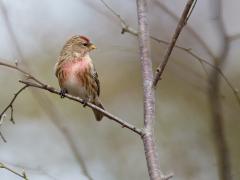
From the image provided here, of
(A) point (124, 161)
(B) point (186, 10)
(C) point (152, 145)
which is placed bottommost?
(C) point (152, 145)

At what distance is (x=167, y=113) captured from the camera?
920 centimetres

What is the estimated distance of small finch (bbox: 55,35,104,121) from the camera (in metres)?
5.54

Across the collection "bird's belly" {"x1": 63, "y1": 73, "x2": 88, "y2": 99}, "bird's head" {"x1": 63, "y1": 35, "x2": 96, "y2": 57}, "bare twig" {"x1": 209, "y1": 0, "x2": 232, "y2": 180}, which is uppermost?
"bird's head" {"x1": 63, "y1": 35, "x2": 96, "y2": 57}

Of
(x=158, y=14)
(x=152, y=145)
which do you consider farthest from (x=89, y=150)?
(x=152, y=145)

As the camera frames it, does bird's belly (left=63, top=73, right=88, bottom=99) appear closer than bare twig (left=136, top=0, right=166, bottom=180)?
No

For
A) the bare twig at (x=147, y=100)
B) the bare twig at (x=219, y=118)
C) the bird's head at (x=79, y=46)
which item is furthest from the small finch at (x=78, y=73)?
the bare twig at (x=219, y=118)

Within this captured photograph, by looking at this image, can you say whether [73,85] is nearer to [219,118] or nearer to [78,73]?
[78,73]

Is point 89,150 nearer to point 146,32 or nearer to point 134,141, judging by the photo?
point 134,141

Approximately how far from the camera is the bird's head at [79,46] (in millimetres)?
5844

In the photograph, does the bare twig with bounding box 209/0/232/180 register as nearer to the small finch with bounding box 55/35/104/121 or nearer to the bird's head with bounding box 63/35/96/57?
the small finch with bounding box 55/35/104/121

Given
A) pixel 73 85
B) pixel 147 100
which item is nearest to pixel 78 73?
pixel 73 85

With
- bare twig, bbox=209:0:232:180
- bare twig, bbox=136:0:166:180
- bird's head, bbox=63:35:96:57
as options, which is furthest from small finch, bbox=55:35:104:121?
bare twig, bbox=209:0:232:180

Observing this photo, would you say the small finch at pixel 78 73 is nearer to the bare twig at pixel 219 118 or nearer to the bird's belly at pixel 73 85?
the bird's belly at pixel 73 85

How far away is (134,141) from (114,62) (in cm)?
129
